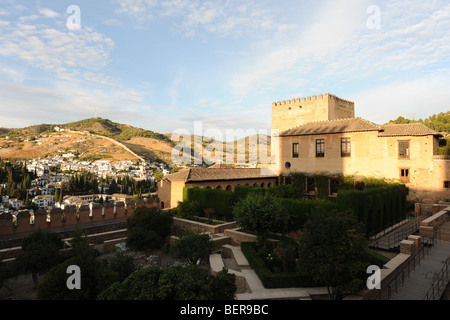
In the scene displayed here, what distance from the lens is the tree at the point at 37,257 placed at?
10703mm

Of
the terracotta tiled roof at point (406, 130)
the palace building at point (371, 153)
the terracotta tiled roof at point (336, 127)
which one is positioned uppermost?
the terracotta tiled roof at point (336, 127)

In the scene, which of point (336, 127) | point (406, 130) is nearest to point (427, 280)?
point (406, 130)

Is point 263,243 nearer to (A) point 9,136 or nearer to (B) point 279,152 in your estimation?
(B) point 279,152

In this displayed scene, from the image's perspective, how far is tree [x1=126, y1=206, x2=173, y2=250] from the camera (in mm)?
15141

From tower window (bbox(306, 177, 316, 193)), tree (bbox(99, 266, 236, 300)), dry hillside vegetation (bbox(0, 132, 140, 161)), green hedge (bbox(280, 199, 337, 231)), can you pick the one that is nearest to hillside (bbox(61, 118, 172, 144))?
dry hillside vegetation (bbox(0, 132, 140, 161))

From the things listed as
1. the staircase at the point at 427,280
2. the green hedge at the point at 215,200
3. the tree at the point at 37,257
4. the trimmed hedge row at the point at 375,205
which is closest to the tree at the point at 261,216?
the trimmed hedge row at the point at 375,205

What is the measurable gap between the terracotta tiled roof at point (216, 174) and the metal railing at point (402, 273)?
18321 millimetres

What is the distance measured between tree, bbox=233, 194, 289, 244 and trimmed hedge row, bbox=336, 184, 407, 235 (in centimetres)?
405

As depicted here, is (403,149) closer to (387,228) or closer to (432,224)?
(387,228)

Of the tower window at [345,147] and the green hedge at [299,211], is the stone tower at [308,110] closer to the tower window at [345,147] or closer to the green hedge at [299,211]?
the tower window at [345,147]

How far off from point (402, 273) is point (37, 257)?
14687mm

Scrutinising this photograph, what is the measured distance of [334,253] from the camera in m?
7.82

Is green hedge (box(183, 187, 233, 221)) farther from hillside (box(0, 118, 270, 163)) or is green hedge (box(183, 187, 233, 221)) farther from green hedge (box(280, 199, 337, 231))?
hillside (box(0, 118, 270, 163))
